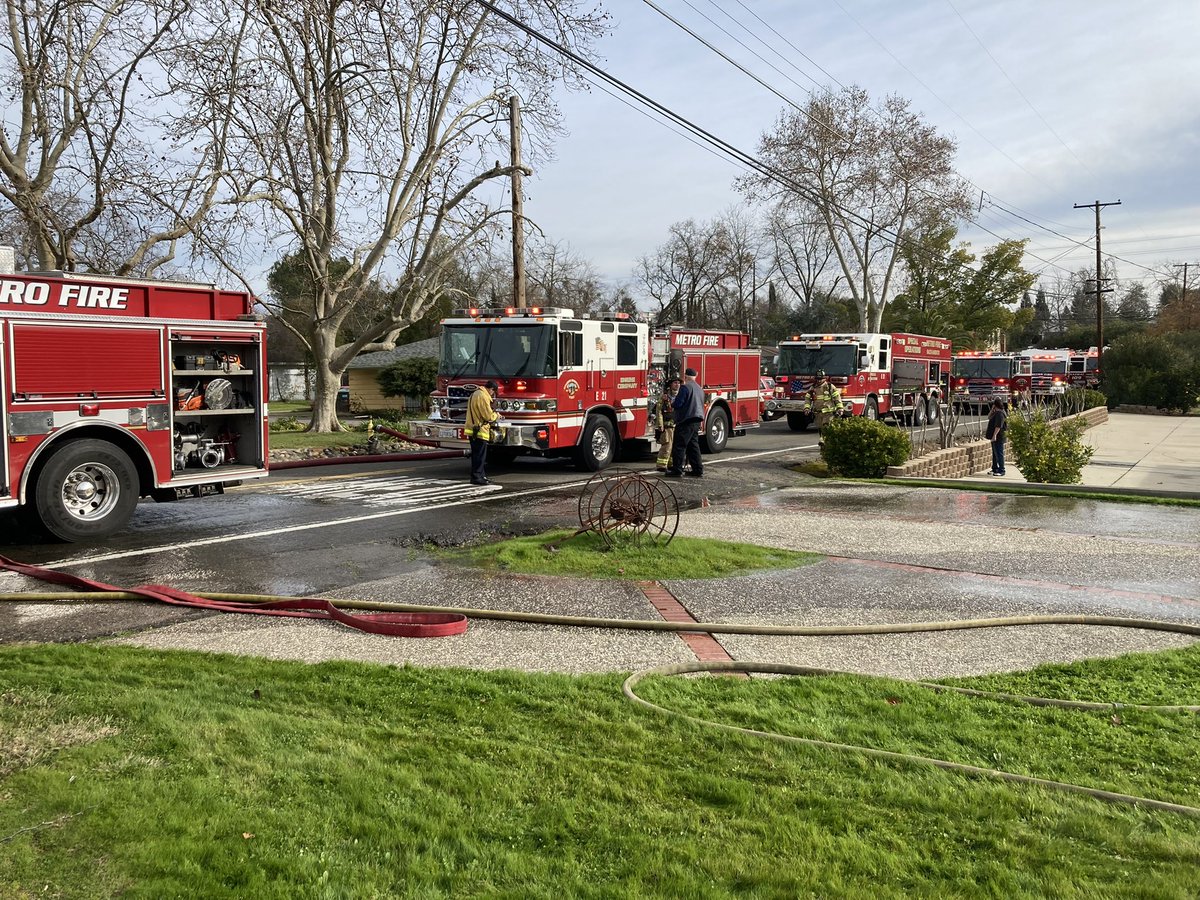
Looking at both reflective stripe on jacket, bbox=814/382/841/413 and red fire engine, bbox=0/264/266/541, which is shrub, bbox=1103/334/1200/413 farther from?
red fire engine, bbox=0/264/266/541

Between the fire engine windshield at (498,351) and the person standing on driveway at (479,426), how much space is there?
30.5 inches

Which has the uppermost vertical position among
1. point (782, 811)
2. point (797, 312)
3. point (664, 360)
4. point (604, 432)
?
point (797, 312)

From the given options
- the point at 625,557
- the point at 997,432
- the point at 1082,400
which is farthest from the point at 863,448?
the point at 1082,400

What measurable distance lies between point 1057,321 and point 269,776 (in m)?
126

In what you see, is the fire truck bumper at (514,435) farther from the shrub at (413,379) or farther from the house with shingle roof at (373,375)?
the house with shingle roof at (373,375)

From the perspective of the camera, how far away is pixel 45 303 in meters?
9.27

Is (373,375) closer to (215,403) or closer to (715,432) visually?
(715,432)

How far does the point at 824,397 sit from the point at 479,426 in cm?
1414

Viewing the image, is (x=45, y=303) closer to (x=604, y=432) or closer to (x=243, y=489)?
(x=243, y=489)

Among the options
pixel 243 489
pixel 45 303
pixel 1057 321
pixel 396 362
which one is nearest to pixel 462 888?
pixel 45 303

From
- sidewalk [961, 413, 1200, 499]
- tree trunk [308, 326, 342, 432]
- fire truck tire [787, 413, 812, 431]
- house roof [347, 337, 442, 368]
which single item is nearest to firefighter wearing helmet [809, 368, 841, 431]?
fire truck tire [787, 413, 812, 431]

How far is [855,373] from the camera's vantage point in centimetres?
2766

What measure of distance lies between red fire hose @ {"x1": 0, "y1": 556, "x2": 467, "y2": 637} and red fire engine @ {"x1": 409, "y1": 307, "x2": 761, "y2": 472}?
797 cm

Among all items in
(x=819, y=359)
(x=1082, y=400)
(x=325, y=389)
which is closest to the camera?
(x=325, y=389)
